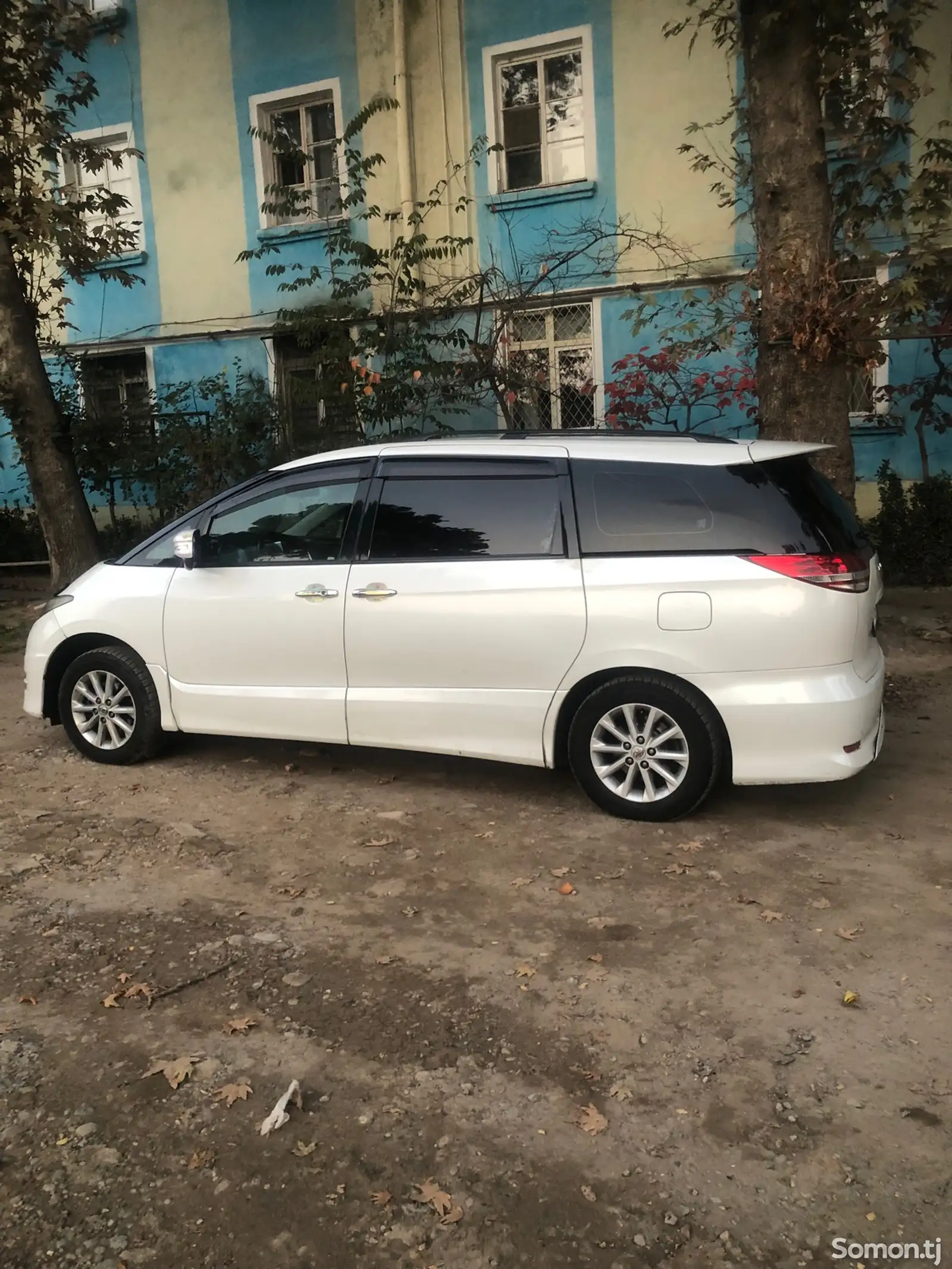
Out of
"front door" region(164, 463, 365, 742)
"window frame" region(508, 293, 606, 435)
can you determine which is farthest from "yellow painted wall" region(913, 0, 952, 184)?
"front door" region(164, 463, 365, 742)

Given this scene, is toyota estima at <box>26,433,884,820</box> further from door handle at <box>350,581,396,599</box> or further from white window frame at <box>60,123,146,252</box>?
white window frame at <box>60,123,146,252</box>

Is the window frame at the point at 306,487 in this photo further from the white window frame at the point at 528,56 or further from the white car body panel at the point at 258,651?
the white window frame at the point at 528,56

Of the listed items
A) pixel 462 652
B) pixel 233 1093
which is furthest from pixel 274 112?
pixel 233 1093

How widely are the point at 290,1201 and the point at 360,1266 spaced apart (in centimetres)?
29

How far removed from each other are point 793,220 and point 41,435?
7.42 meters

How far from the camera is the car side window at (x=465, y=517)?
512cm

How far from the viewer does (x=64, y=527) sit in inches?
421

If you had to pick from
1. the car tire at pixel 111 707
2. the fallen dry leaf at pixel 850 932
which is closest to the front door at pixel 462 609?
the car tire at pixel 111 707

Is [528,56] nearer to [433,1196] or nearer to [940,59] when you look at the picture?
[940,59]

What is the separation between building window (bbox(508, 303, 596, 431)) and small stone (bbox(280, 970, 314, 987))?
10.1 meters

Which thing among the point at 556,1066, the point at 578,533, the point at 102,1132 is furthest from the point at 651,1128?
the point at 578,533

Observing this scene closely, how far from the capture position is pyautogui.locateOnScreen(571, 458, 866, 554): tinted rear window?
4.69 meters

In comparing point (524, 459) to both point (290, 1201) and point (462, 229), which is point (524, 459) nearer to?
point (290, 1201)

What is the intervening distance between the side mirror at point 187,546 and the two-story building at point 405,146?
284 inches
